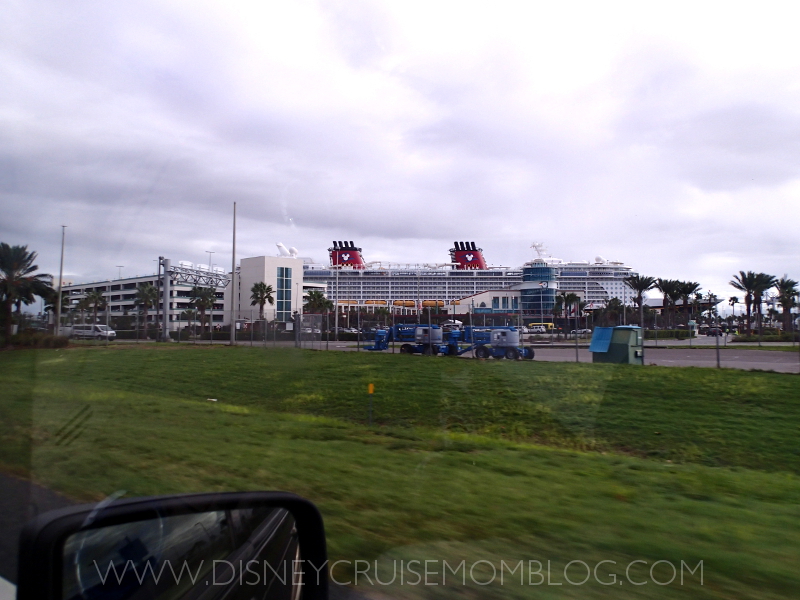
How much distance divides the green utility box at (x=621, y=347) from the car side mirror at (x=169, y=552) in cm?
1925

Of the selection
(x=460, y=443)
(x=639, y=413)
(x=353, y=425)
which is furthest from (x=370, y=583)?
(x=639, y=413)

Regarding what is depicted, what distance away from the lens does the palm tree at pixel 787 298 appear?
2967 centimetres

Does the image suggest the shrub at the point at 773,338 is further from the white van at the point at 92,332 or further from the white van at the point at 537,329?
the white van at the point at 92,332

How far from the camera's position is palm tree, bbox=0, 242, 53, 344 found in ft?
30.2

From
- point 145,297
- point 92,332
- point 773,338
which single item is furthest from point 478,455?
point 773,338

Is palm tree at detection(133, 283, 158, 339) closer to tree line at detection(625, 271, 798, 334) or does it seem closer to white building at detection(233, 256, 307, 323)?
white building at detection(233, 256, 307, 323)

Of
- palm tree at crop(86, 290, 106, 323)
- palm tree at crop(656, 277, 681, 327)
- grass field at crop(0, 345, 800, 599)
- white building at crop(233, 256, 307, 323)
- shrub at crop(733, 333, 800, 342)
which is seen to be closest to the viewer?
grass field at crop(0, 345, 800, 599)

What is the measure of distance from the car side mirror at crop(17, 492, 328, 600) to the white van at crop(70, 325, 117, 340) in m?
25.6

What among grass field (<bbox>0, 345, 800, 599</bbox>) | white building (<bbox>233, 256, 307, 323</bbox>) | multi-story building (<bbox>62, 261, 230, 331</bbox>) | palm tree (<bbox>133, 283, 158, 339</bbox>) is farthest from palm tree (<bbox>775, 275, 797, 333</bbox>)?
palm tree (<bbox>133, 283, 158, 339</bbox>)

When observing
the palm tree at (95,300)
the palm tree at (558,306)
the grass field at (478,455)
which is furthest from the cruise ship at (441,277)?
the grass field at (478,455)

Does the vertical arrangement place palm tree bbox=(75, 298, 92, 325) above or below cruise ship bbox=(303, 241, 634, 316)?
below

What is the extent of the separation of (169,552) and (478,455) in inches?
261

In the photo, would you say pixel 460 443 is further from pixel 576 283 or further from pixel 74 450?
pixel 576 283

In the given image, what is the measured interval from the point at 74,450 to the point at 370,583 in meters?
5.70
